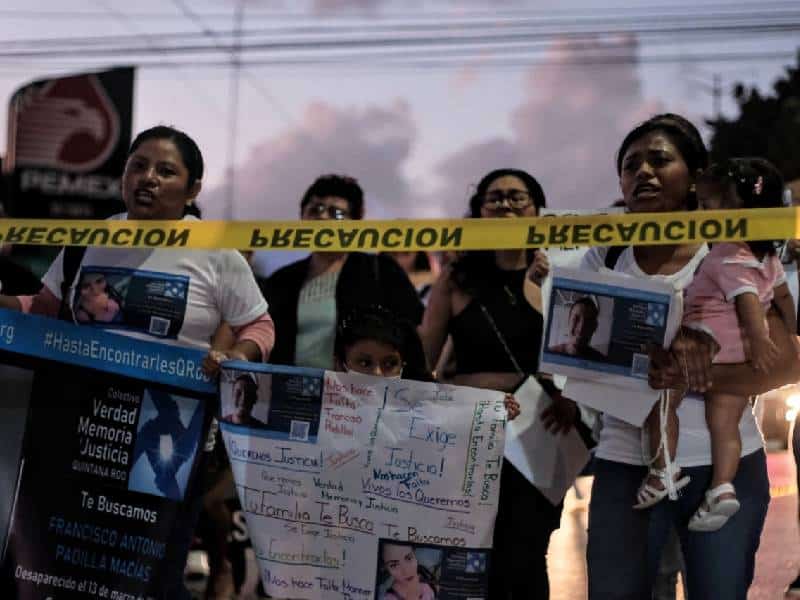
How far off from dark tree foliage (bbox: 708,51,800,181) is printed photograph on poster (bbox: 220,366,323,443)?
39717 mm

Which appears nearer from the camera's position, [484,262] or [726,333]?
[726,333]

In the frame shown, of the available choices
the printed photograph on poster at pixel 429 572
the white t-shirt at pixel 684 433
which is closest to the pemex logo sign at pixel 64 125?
the printed photograph on poster at pixel 429 572

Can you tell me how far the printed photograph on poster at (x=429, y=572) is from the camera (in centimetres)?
408

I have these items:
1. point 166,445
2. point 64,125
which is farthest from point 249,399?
point 64,125

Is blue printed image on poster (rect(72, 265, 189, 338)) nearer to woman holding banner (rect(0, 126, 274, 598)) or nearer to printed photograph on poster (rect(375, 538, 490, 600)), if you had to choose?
woman holding banner (rect(0, 126, 274, 598))

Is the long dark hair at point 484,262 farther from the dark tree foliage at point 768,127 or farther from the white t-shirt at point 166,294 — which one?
the dark tree foliage at point 768,127

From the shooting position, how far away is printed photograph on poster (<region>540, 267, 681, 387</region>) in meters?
3.79

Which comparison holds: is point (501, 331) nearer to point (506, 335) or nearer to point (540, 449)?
point (506, 335)

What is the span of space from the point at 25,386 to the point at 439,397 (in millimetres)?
1587

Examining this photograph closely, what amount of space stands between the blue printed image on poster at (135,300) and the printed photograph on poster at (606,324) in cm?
132

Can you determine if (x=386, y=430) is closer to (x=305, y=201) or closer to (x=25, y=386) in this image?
(x=25, y=386)

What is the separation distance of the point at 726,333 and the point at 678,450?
378 mm

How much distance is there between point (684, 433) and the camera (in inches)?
150

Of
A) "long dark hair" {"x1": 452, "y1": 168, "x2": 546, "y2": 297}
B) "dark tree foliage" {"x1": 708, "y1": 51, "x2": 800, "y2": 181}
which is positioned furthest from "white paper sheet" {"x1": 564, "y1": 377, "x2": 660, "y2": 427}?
"dark tree foliage" {"x1": 708, "y1": 51, "x2": 800, "y2": 181}
